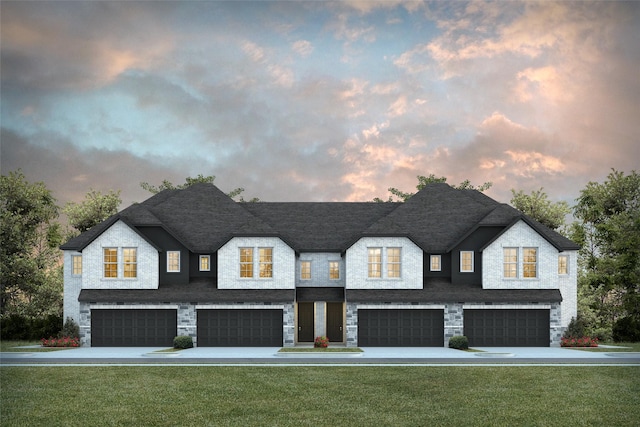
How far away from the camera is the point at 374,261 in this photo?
42125mm

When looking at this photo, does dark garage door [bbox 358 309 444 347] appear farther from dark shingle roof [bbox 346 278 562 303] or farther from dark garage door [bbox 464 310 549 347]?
dark garage door [bbox 464 310 549 347]

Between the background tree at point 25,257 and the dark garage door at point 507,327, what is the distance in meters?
32.1

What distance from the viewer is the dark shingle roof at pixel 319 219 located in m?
42.3

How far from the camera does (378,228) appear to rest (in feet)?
139

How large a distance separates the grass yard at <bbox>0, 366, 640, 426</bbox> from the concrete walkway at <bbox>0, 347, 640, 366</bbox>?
7.79 ft

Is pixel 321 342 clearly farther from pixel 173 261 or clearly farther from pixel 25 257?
pixel 25 257

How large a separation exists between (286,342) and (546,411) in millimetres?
22537

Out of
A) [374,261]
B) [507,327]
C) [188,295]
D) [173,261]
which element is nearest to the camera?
[188,295]

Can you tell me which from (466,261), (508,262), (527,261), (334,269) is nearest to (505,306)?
(508,262)

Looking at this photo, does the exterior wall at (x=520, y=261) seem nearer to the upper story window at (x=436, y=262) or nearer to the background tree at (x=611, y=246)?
the upper story window at (x=436, y=262)

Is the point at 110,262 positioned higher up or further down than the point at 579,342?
higher up

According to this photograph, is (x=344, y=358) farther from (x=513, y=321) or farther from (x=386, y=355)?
(x=513, y=321)

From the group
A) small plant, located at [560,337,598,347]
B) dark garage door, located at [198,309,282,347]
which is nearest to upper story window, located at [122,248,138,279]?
dark garage door, located at [198,309,282,347]

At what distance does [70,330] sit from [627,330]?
3664cm
